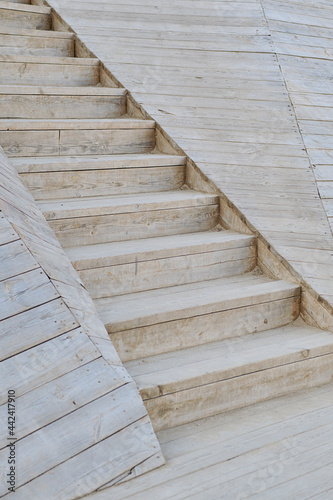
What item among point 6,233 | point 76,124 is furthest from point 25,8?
point 6,233

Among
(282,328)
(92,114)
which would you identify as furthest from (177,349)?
(92,114)

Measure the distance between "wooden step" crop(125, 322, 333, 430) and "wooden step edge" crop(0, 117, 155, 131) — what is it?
3.99 ft

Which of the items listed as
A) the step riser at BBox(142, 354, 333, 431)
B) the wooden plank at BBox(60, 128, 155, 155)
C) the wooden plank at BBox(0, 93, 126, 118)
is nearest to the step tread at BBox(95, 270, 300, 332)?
the step riser at BBox(142, 354, 333, 431)

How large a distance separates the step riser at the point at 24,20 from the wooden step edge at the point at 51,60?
16.4 inches

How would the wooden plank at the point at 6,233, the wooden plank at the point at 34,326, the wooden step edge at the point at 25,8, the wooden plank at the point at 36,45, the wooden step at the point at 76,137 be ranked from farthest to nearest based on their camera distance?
the wooden step edge at the point at 25,8
the wooden plank at the point at 36,45
the wooden step at the point at 76,137
the wooden plank at the point at 6,233
the wooden plank at the point at 34,326

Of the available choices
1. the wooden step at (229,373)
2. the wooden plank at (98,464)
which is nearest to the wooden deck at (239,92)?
the wooden step at (229,373)

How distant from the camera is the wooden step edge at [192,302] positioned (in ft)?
6.45

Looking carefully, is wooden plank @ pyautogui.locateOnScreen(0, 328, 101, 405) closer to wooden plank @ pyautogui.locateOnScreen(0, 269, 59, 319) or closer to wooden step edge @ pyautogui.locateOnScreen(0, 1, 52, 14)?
wooden plank @ pyautogui.locateOnScreen(0, 269, 59, 319)

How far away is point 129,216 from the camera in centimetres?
241

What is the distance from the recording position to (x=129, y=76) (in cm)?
315

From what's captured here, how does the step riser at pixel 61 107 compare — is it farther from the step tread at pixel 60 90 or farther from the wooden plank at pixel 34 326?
the wooden plank at pixel 34 326

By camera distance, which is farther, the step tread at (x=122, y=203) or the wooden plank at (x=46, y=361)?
the step tread at (x=122, y=203)

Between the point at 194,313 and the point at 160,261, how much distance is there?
0.93 feet

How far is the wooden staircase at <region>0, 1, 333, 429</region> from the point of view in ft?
6.37
